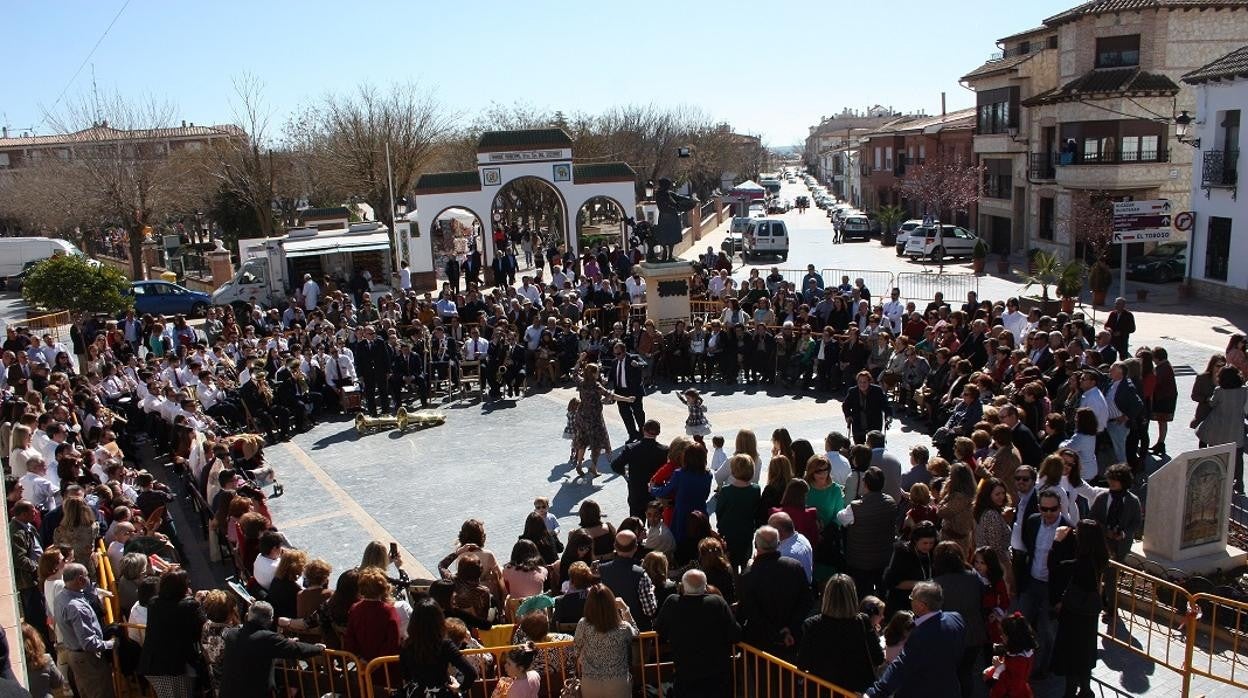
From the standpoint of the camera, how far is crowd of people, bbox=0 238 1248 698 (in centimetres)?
634

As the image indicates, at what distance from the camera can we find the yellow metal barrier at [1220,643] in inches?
298

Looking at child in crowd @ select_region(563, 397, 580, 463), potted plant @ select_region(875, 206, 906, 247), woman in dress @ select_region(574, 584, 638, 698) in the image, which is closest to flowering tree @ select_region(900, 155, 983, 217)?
potted plant @ select_region(875, 206, 906, 247)

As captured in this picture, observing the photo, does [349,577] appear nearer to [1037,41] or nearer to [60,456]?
[60,456]

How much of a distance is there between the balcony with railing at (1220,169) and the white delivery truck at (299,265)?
75.4 ft

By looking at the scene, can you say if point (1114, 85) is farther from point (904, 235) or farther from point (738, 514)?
point (738, 514)

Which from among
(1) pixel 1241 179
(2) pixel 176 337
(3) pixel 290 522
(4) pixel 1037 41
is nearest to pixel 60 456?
(3) pixel 290 522

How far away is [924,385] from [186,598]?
1099 cm

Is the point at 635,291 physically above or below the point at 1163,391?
above

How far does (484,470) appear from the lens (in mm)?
13781

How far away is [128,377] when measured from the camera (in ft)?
53.3

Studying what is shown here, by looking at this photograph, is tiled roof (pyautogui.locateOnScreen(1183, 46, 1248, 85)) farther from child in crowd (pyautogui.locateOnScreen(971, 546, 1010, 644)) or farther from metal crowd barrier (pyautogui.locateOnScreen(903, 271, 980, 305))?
child in crowd (pyautogui.locateOnScreen(971, 546, 1010, 644))

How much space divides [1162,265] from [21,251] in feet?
147

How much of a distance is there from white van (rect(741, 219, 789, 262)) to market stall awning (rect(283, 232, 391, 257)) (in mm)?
16173

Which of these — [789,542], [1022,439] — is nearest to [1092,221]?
[1022,439]
